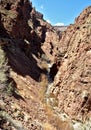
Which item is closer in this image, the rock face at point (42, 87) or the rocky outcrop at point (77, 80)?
the rock face at point (42, 87)

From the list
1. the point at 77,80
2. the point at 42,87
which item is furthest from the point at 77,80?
the point at 42,87

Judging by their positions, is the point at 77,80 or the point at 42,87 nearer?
the point at 77,80

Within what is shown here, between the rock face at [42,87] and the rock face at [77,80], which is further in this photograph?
the rock face at [77,80]

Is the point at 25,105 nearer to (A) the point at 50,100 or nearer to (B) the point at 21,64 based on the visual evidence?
(A) the point at 50,100

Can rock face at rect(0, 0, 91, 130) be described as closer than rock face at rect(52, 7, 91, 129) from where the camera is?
Yes

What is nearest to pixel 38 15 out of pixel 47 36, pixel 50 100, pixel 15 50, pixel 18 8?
pixel 47 36

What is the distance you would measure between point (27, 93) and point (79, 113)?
779cm

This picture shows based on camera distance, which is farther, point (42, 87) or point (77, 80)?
point (42, 87)

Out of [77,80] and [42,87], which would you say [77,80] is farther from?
[42,87]

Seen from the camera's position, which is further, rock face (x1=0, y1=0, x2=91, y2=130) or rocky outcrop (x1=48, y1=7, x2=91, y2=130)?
rocky outcrop (x1=48, y1=7, x2=91, y2=130)

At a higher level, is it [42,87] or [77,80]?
[42,87]

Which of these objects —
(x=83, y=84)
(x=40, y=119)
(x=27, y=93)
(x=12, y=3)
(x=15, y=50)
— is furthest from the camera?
(x=12, y=3)

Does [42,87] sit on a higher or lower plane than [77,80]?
higher

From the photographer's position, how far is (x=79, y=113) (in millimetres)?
29391
